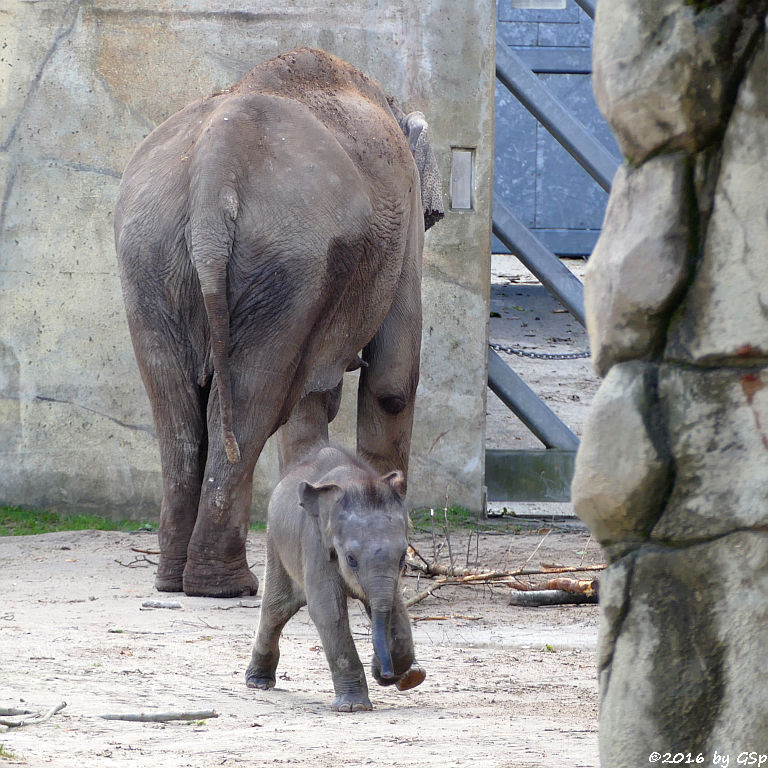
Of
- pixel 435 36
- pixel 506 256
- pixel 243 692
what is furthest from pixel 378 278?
pixel 506 256

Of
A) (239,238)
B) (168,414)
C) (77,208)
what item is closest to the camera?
(239,238)

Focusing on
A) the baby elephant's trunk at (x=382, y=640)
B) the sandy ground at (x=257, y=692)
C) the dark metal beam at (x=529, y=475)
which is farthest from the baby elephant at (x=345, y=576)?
the dark metal beam at (x=529, y=475)

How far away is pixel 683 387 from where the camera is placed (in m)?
2.05

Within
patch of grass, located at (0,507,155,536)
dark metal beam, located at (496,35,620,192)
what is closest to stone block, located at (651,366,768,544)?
patch of grass, located at (0,507,155,536)

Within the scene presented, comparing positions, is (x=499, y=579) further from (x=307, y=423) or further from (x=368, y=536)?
(x=368, y=536)

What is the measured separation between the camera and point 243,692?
3.71 metres

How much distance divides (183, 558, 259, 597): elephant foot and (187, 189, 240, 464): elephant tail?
507mm

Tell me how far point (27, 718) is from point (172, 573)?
2.24 metres

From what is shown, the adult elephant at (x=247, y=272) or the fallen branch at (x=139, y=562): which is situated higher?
the adult elephant at (x=247, y=272)

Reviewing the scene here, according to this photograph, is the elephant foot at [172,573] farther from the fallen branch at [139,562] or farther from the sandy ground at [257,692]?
the fallen branch at [139,562]

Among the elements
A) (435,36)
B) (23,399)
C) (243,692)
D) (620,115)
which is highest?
(435,36)

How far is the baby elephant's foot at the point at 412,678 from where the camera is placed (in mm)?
3613

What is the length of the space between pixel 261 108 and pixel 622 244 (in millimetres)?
3193

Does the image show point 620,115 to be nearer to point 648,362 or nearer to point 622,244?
point 622,244
